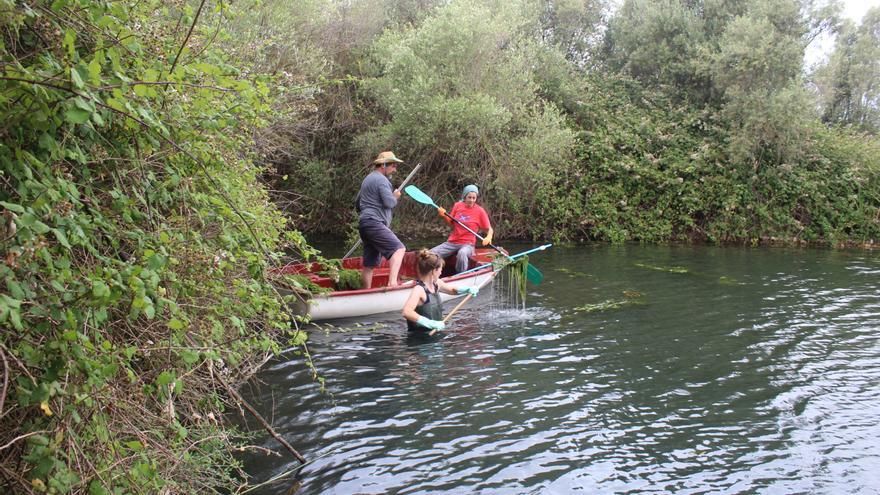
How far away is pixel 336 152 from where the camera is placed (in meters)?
21.0

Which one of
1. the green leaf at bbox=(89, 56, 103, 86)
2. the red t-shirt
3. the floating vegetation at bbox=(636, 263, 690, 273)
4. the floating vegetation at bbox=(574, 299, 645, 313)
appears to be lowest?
the floating vegetation at bbox=(574, 299, 645, 313)

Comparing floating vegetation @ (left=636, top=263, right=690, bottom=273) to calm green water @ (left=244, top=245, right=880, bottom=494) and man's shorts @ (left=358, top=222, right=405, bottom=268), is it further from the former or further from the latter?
man's shorts @ (left=358, top=222, right=405, bottom=268)

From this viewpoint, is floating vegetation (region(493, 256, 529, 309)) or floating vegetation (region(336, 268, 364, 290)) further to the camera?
floating vegetation (region(493, 256, 529, 309))

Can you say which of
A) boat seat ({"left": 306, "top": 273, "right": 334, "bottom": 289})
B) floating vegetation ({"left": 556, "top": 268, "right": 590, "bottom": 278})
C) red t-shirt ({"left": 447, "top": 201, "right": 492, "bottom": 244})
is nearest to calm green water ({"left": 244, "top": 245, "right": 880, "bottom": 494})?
boat seat ({"left": 306, "top": 273, "right": 334, "bottom": 289})

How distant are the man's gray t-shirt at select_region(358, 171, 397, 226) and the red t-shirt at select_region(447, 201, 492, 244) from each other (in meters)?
2.26

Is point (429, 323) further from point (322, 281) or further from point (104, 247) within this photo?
point (104, 247)

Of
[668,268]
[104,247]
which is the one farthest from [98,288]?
[668,268]

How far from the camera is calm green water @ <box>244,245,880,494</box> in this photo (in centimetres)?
527

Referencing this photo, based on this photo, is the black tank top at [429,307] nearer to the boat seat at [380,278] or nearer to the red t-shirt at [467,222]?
the boat seat at [380,278]

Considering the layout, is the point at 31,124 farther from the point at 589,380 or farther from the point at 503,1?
the point at 503,1

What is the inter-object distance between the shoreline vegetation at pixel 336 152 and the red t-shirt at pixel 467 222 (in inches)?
127

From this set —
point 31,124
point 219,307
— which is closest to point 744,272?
point 219,307

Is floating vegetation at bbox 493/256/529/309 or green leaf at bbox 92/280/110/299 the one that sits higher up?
green leaf at bbox 92/280/110/299

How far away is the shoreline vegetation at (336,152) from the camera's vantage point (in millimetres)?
3156
